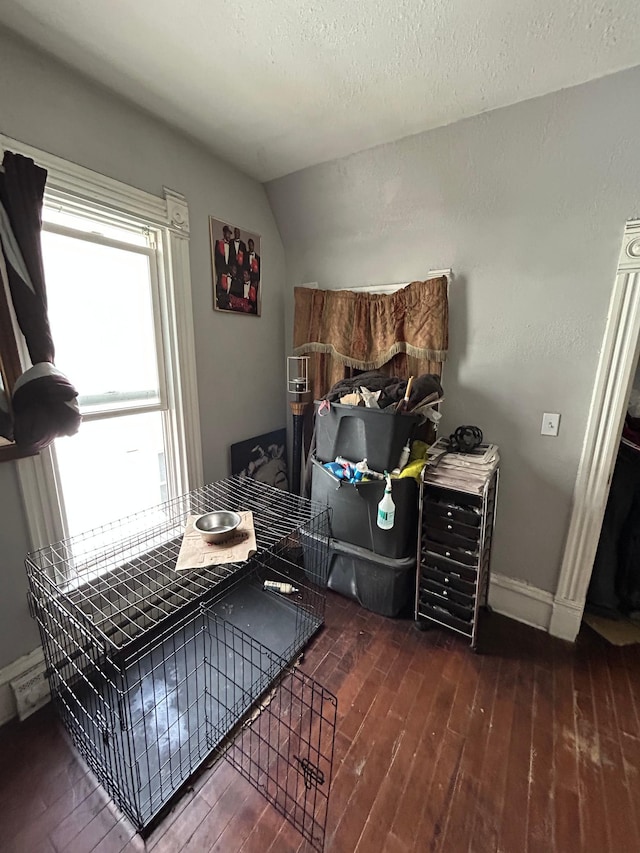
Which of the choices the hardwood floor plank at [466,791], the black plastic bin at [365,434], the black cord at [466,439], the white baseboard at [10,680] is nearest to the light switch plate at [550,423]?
the black cord at [466,439]

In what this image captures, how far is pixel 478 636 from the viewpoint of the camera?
1813 mm

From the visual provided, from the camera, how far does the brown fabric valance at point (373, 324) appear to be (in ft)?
6.31

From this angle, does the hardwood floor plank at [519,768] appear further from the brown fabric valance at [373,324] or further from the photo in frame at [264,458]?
the photo in frame at [264,458]

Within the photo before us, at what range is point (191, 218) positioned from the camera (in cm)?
180

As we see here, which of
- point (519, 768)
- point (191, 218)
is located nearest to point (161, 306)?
point (191, 218)

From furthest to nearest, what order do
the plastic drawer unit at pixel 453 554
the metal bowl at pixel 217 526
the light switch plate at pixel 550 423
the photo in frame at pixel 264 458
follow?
1. the photo in frame at pixel 264 458
2. the light switch plate at pixel 550 423
3. the plastic drawer unit at pixel 453 554
4. the metal bowl at pixel 217 526

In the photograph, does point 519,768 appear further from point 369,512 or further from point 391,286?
point 391,286

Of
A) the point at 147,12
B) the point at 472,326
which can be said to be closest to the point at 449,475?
the point at 472,326

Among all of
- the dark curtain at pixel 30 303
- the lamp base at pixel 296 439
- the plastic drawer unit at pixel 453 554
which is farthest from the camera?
the lamp base at pixel 296 439

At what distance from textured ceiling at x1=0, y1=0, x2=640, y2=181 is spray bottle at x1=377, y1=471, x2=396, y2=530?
1616 millimetres

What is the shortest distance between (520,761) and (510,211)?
2.30m

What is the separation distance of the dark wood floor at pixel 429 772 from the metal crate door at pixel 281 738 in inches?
1.6

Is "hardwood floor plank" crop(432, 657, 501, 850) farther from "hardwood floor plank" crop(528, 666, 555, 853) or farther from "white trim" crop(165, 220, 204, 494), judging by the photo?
"white trim" crop(165, 220, 204, 494)

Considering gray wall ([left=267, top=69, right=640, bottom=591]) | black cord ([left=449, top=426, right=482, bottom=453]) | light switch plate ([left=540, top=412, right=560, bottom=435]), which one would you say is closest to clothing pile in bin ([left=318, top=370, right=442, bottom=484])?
black cord ([left=449, top=426, right=482, bottom=453])
